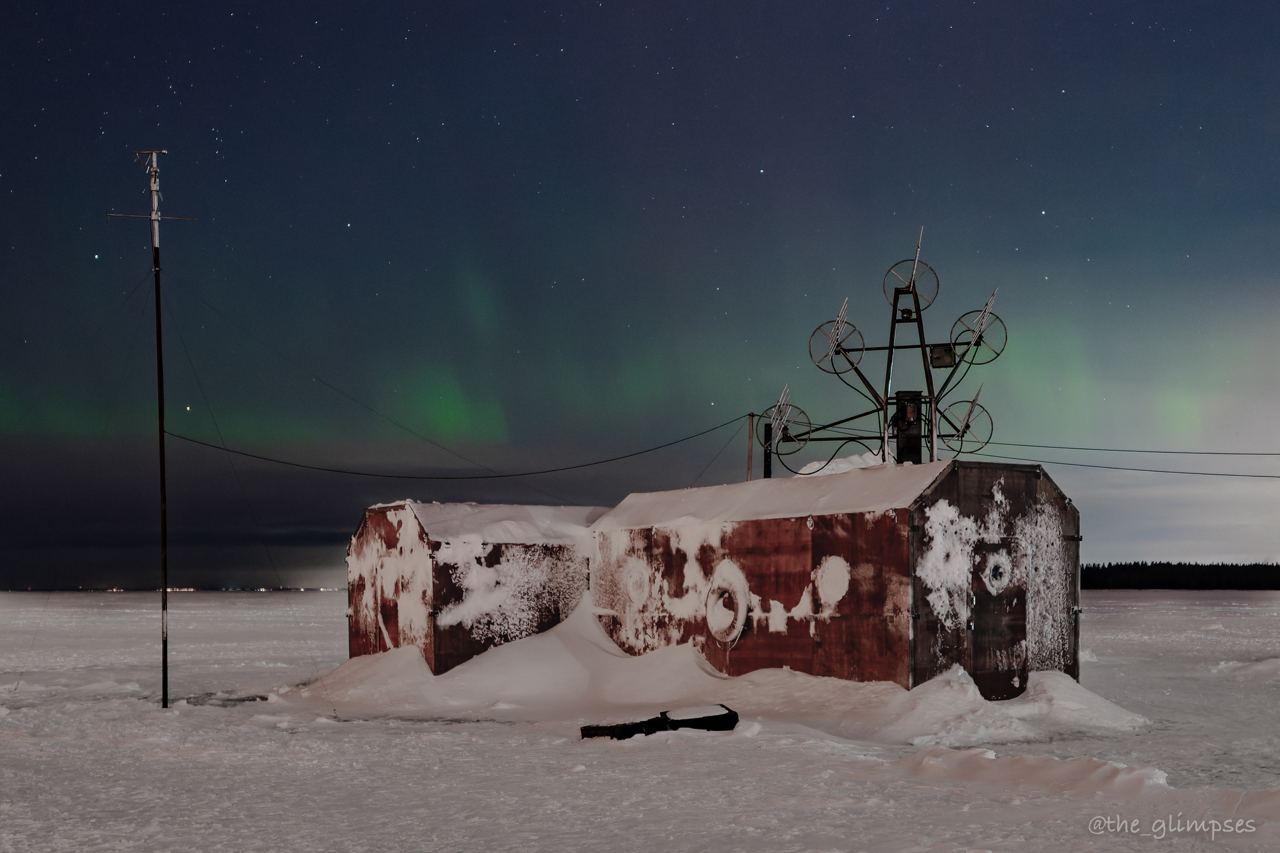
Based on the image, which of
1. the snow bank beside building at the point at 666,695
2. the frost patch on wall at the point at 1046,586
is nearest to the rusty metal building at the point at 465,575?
the snow bank beside building at the point at 666,695

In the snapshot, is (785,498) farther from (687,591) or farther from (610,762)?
(610,762)

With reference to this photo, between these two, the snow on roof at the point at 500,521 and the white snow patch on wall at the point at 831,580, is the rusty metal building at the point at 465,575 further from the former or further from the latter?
the white snow patch on wall at the point at 831,580

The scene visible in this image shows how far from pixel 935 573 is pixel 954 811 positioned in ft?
21.8

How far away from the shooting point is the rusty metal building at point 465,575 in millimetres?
20234

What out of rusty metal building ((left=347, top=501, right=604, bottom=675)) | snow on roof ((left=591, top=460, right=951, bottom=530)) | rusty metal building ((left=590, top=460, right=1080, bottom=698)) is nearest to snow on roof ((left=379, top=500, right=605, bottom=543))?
rusty metal building ((left=347, top=501, right=604, bottom=675))

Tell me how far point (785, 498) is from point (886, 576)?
2752 mm

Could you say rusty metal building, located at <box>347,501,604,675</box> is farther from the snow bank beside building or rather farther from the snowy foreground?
the snowy foreground

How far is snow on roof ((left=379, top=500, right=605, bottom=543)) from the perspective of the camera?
20703mm

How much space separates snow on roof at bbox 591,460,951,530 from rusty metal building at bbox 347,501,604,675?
45.5 inches

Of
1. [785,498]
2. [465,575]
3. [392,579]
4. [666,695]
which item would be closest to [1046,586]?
[785,498]

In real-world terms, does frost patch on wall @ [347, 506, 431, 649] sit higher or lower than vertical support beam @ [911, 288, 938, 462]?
lower

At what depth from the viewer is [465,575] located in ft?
66.9

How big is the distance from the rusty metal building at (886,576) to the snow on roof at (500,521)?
2.63 meters

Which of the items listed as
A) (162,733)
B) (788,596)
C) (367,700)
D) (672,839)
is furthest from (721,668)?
(672,839)
